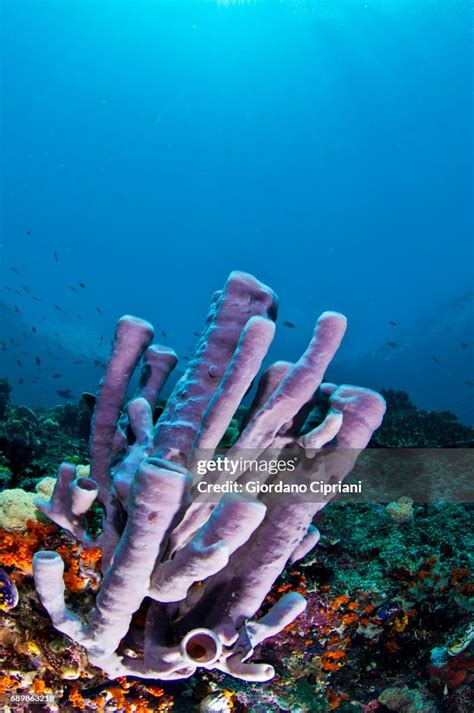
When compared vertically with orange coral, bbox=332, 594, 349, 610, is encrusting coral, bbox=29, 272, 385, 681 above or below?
above

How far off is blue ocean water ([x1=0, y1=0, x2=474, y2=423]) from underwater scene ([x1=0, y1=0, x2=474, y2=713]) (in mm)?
447

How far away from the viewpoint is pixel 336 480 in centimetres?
204

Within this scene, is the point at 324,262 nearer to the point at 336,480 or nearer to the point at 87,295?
the point at 87,295

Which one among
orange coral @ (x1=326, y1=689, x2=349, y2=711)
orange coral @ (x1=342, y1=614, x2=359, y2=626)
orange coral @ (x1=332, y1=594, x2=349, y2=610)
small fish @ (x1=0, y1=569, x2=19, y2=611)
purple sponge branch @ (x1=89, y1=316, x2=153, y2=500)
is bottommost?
orange coral @ (x1=326, y1=689, x2=349, y2=711)

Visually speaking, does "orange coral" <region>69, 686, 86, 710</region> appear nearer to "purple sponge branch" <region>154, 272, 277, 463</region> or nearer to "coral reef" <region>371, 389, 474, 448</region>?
"purple sponge branch" <region>154, 272, 277, 463</region>

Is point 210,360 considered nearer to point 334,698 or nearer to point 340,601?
point 340,601

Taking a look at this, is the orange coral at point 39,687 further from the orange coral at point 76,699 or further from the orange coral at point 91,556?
the orange coral at point 91,556

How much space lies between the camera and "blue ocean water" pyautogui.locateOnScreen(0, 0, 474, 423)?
53188mm

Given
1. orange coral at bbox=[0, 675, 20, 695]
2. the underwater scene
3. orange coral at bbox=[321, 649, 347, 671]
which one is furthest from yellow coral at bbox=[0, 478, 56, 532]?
orange coral at bbox=[321, 649, 347, 671]

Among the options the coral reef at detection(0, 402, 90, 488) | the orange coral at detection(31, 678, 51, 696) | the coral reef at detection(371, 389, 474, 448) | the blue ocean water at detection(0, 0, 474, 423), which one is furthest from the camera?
the blue ocean water at detection(0, 0, 474, 423)

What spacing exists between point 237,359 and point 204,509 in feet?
2.25

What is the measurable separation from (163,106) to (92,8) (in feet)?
58.5

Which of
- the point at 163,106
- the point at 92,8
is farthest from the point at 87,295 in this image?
the point at 92,8

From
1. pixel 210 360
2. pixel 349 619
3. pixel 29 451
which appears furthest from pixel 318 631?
pixel 29 451
